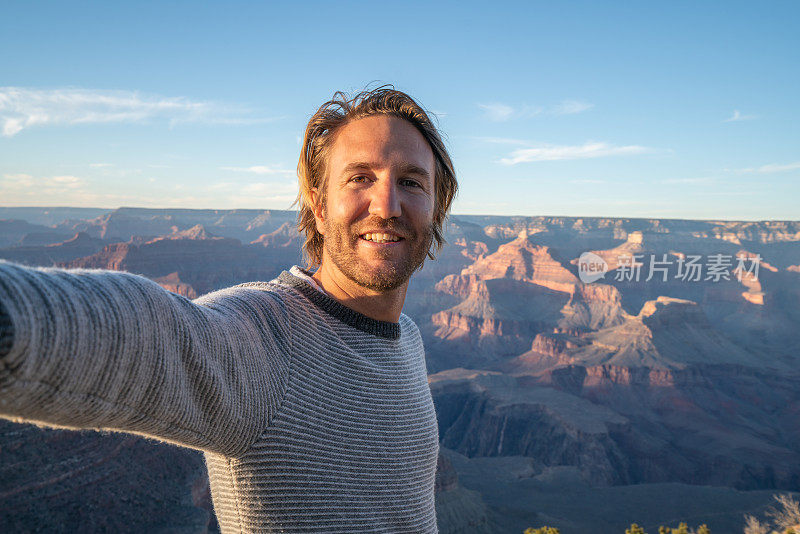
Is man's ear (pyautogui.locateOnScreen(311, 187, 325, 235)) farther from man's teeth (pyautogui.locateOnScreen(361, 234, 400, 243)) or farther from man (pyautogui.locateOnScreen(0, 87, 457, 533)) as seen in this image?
man's teeth (pyautogui.locateOnScreen(361, 234, 400, 243))

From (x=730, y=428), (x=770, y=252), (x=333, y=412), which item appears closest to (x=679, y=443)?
(x=730, y=428)

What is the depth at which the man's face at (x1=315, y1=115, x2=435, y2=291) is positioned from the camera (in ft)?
6.79

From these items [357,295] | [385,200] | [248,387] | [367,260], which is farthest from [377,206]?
[248,387]

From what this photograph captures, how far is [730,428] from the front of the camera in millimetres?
47219

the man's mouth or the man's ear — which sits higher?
the man's ear

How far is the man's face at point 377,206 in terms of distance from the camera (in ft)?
6.79

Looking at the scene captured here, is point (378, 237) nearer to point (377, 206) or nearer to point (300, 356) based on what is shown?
point (377, 206)

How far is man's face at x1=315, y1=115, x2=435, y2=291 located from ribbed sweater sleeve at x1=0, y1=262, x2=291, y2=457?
0.60m

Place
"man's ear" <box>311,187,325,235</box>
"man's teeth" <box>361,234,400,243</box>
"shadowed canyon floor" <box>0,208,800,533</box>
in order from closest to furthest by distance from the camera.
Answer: "man's teeth" <box>361,234,400,243</box>, "man's ear" <box>311,187,325,235</box>, "shadowed canyon floor" <box>0,208,800,533</box>

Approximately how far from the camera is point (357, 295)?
213 centimetres

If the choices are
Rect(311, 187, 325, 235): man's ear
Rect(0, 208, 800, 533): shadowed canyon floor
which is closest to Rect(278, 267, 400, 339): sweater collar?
Rect(311, 187, 325, 235): man's ear

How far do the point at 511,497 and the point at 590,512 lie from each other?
526 cm

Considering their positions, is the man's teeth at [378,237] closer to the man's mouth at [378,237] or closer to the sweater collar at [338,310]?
the man's mouth at [378,237]

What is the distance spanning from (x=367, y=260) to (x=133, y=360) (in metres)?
1.13
